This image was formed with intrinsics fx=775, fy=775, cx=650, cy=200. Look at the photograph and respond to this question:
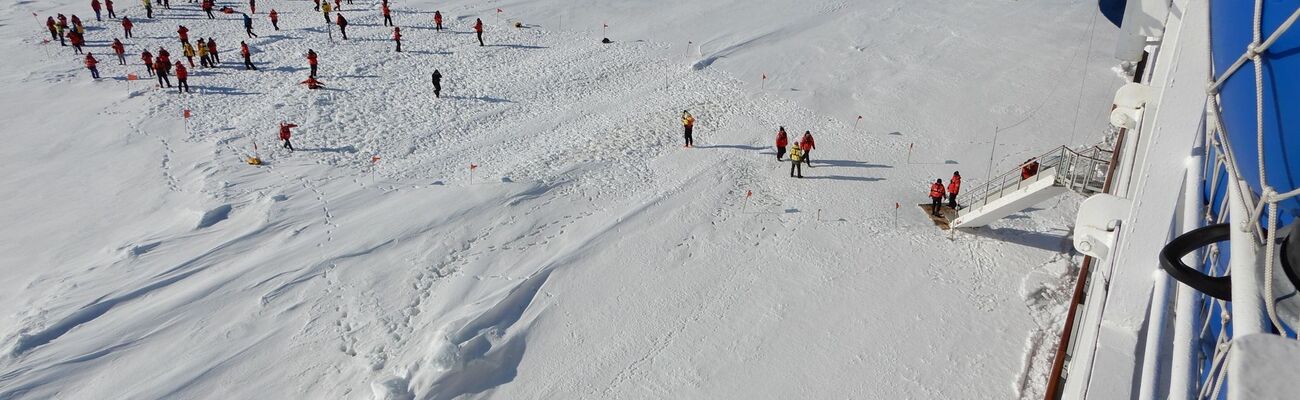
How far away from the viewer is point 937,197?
1627cm

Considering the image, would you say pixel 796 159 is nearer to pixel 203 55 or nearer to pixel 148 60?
pixel 203 55

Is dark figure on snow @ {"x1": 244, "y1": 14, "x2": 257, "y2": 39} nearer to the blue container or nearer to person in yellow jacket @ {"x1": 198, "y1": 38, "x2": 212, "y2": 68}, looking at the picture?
person in yellow jacket @ {"x1": 198, "y1": 38, "x2": 212, "y2": 68}

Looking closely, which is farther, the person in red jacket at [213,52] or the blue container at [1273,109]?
the person in red jacket at [213,52]

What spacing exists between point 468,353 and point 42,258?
30.8ft

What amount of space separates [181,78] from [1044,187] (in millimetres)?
22839

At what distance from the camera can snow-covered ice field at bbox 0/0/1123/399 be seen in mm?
12164

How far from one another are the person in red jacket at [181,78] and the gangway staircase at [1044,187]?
21.4m

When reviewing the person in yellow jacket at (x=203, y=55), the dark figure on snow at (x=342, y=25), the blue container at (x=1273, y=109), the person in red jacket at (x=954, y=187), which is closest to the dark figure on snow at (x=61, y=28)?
the person in yellow jacket at (x=203, y=55)

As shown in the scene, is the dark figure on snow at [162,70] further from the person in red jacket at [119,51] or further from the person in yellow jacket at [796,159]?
the person in yellow jacket at [796,159]

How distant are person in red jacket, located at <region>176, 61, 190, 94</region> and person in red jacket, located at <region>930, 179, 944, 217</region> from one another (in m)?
20.9

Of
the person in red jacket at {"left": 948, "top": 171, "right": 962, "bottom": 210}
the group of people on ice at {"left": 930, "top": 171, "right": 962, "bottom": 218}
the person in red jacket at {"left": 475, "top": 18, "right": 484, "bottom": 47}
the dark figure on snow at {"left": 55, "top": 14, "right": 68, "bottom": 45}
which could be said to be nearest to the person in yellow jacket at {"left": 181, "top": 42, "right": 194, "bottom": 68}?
the dark figure on snow at {"left": 55, "top": 14, "right": 68, "bottom": 45}

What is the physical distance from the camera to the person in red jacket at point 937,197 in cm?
1622

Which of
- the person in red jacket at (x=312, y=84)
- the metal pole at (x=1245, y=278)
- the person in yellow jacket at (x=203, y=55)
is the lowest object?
the person in red jacket at (x=312, y=84)

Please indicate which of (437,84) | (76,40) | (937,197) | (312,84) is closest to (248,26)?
(76,40)
